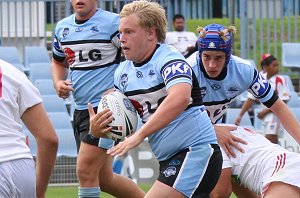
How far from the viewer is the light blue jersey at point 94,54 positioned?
8000 mm

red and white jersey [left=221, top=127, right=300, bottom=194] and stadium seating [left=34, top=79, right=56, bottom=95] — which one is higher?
red and white jersey [left=221, top=127, right=300, bottom=194]

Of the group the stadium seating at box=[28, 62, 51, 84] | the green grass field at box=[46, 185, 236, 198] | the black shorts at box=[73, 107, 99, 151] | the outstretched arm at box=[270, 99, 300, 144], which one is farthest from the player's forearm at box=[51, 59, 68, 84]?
the stadium seating at box=[28, 62, 51, 84]

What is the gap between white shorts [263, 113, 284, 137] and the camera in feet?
47.8

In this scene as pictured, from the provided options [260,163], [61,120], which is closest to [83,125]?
→ [260,163]

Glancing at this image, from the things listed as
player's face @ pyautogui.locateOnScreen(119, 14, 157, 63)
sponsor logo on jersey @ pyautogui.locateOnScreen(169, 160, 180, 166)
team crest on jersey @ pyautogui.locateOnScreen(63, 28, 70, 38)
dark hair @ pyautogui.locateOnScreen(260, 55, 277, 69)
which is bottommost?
dark hair @ pyautogui.locateOnScreen(260, 55, 277, 69)

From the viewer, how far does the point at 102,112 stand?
19.2ft

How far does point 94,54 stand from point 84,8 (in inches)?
15.4

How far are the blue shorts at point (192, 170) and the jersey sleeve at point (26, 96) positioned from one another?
1.36 meters

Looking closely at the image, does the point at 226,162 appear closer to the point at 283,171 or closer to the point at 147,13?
the point at 283,171

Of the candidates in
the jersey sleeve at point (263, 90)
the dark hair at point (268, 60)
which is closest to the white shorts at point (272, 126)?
the dark hair at point (268, 60)

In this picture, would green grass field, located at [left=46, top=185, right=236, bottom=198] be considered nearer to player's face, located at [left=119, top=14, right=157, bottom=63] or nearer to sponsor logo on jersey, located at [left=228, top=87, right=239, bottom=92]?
sponsor logo on jersey, located at [left=228, top=87, right=239, bottom=92]

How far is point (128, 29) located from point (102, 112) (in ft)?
1.72

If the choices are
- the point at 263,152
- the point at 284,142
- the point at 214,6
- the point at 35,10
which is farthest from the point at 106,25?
the point at 214,6

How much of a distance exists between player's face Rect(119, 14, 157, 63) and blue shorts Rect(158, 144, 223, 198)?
0.65 metres
